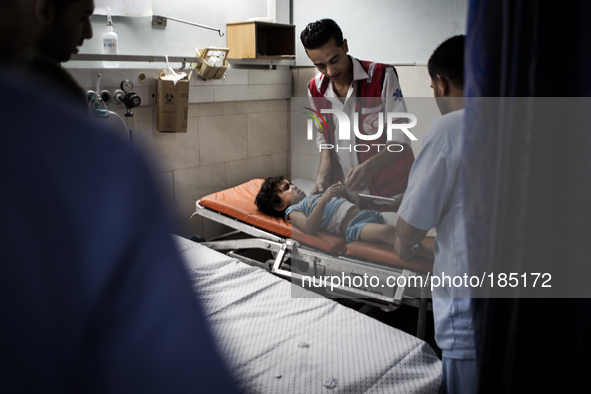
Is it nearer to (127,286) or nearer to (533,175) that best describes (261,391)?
(533,175)

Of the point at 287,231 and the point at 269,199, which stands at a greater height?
the point at 269,199

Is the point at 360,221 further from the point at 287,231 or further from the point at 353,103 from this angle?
the point at 353,103

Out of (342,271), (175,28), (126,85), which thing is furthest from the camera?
(175,28)

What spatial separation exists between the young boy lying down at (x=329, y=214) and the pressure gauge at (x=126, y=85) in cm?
142

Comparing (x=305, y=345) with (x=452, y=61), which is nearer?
(x=452, y=61)

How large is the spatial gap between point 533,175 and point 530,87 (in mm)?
147

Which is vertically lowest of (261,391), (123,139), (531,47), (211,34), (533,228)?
(261,391)

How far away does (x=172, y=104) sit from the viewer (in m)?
3.75

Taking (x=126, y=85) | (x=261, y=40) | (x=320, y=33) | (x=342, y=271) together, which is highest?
(x=261, y=40)

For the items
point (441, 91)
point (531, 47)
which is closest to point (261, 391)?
point (441, 91)

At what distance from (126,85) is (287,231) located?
1815mm

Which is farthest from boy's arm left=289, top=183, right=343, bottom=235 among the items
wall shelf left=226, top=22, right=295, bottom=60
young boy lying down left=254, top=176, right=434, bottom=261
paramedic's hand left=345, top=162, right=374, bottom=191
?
wall shelf left=226, top=22, right=295, bottom=60

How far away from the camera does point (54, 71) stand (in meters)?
0.45

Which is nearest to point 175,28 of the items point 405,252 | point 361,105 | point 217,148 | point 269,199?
point 217,148
